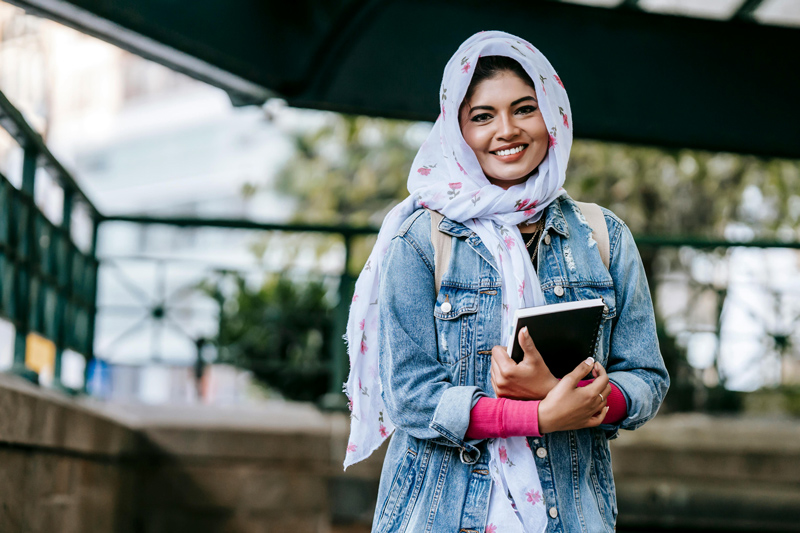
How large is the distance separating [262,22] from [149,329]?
2257 mm

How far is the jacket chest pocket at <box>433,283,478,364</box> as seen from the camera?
6.39 feet

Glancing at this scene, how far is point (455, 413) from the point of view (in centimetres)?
182

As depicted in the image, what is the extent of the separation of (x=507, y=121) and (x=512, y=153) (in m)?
0.08

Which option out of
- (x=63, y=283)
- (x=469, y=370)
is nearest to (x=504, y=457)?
(x=469, y=370)

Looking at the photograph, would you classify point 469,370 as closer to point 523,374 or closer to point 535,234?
point 523,374

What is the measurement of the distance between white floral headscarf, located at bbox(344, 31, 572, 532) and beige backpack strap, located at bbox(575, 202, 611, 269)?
0.13 m

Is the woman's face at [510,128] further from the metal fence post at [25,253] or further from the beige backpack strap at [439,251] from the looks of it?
the metal fence post at [25,253]

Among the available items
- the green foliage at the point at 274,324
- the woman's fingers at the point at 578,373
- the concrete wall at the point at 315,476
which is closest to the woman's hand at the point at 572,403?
the woman's fingers at the point at 578,373

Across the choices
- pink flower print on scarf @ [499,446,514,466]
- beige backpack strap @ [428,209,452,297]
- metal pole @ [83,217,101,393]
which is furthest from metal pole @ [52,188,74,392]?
pink flower print on scarf @ [499,446,514,466]

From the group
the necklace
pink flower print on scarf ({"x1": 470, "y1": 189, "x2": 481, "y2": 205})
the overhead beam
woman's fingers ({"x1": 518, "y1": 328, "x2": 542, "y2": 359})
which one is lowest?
woman's fingers ({"x1": 518, "y1": 328, "x2": 542, "y2": 359})

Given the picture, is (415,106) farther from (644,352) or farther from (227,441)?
(644,352)

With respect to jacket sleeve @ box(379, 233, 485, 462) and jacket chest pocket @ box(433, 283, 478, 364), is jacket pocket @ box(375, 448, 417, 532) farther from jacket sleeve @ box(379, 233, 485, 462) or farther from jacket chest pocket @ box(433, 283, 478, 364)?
jacket chest pocket @ box(433, 283, 478, 364)

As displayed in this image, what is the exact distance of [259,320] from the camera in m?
Answer: 6.16

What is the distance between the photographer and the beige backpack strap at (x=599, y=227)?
6.82 ft
